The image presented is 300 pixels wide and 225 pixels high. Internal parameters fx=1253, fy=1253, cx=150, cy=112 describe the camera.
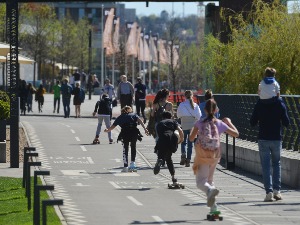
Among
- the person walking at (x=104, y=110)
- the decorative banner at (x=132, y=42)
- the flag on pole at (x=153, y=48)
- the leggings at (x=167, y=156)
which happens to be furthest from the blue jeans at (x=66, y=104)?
the flag on pole at (x=153, y=48)

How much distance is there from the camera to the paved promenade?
59.3 feet

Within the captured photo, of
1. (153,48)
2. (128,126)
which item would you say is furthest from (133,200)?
(153,48)

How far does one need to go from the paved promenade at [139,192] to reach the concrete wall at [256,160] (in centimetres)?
27

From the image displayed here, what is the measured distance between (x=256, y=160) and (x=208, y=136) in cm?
967

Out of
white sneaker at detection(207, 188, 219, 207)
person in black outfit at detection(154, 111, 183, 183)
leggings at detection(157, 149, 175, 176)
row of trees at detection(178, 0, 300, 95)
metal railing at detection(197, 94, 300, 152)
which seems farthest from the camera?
row of trees at detection(178, 0, 300, 95)

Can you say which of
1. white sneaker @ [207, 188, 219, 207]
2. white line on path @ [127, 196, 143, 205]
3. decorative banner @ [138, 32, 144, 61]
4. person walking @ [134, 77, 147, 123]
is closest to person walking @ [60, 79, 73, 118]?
person walking @ [134, 77, 147, 123]

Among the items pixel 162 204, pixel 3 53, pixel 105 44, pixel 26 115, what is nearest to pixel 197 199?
pixel 162 204

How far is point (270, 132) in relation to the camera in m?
20.3

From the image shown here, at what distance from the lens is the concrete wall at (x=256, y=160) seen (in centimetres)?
2347

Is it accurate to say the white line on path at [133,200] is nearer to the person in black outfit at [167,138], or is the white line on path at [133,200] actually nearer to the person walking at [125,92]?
the person in black outfit at [167,138]

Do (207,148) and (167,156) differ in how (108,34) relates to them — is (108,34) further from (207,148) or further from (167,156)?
(207,148)

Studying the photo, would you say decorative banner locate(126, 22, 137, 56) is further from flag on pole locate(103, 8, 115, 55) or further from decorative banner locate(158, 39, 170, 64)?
decorative banner locate(158, 39, 170, 64)

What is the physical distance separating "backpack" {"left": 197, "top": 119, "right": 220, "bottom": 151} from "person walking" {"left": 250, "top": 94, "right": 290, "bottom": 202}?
263cm

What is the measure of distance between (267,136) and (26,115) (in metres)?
40.0
